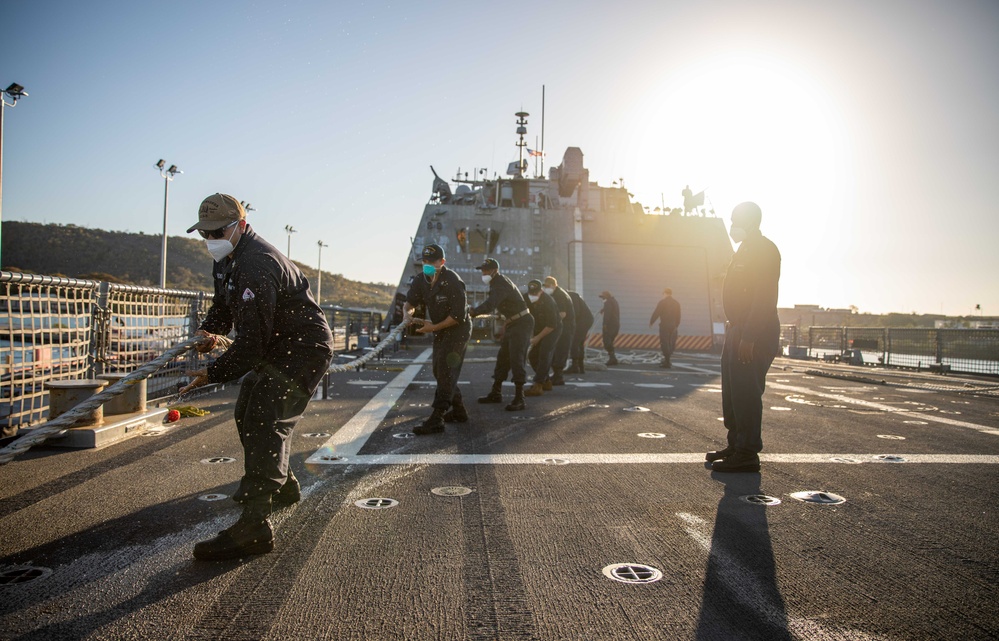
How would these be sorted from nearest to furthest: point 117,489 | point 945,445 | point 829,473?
point 117,489 → point 829,473 → point 945,445

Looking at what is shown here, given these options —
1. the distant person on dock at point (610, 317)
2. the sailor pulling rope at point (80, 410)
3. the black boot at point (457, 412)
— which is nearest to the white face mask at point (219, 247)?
the sailor pulling rope at point (80, 410)

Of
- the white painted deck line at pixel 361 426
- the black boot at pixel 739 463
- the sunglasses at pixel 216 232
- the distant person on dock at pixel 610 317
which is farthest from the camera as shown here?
the distant person on dock at pixel 610 317

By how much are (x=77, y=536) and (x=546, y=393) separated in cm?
697

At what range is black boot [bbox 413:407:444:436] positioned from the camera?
18.2ft

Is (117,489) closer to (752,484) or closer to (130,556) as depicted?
(130,556)

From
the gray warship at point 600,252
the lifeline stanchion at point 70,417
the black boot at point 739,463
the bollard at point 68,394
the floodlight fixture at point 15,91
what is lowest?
the black boot at point 739,463

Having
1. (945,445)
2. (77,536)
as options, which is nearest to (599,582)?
(77,536)

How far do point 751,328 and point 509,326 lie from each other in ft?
13.0

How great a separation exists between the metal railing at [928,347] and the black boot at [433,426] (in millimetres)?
15029

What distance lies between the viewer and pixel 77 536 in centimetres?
282

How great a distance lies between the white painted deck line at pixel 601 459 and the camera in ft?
14.6

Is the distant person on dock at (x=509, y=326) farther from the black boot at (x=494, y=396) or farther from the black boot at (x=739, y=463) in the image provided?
the black boot at (x=739, y=463)

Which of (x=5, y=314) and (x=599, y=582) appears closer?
(x=599, y=582)

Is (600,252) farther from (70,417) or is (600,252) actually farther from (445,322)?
(70,417)
